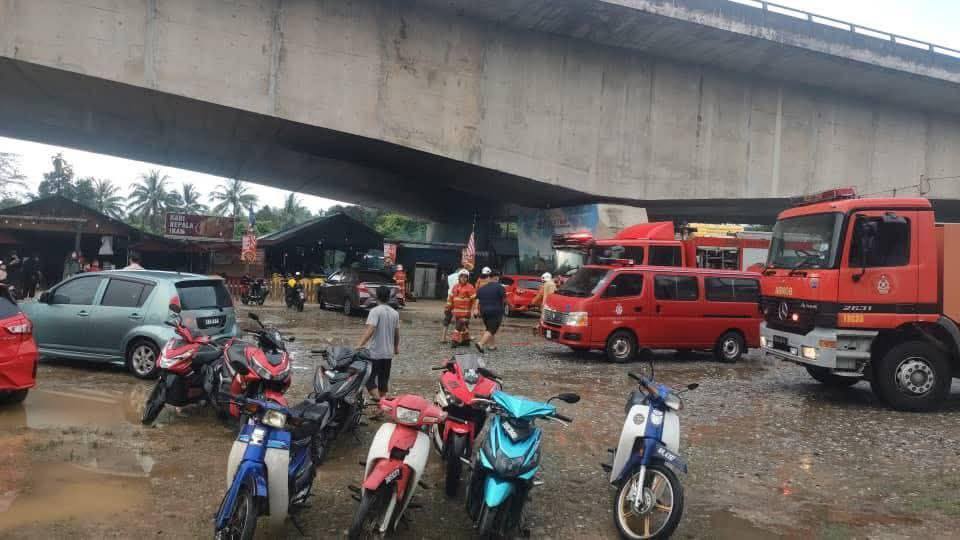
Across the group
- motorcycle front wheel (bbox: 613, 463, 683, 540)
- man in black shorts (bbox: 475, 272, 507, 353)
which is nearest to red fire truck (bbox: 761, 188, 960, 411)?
motorcycle front wheel (bbox: 613, 463, 683, 540)

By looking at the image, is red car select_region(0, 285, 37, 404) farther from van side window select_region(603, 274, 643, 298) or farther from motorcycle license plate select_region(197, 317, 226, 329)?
van side window select_region(603, 274, 643, 298)

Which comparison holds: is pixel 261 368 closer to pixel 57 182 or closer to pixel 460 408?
pixel 460 408

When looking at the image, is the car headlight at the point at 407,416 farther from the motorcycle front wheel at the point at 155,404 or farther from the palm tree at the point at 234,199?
the palm tree at the point at 234,199

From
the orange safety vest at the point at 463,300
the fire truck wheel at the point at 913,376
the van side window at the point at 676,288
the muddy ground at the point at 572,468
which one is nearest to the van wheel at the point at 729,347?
Result: the van side window at the point at 676,288

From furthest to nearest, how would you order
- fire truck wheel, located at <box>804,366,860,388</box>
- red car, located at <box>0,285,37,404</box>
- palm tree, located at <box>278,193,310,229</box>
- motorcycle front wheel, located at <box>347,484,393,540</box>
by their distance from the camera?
palm tree, located at <box>278,193,310,229</box> < fire truck wheel, located at <box>804,366,860,388</box> < red car, located at <box>0,285,37,404</box> < motorcycle front wheel, located at <box>347,484,393,540</box>

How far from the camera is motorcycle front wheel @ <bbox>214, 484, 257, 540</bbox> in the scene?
3.56 meters

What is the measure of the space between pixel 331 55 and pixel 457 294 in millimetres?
9400

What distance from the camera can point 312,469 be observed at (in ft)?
14.3

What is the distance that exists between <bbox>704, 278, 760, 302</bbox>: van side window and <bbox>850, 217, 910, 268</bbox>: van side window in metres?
4.05

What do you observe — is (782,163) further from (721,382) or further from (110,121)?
(110,121)

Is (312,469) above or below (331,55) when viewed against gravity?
below

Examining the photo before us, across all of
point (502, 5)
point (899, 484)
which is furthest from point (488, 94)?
point (899, 484)

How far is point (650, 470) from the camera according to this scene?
4.26 meters

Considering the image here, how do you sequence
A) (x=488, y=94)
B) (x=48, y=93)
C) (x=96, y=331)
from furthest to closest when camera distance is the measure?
(x=488, y=94), (x=48, y=93), (x=96, y=331)
